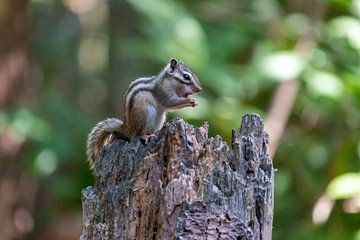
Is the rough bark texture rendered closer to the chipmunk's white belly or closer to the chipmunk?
the chipmunk

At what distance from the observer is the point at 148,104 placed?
4566mm

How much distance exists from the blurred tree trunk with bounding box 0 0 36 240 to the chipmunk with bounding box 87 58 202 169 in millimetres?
4370

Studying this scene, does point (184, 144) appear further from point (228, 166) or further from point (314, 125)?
point (314, 125)

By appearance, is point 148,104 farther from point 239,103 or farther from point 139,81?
point 239,103

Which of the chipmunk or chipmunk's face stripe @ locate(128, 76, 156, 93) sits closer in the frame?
the chipmunk

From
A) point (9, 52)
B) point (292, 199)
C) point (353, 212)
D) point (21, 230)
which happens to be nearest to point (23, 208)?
point (21, 230)

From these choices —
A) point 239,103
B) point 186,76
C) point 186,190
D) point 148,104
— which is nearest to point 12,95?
point 239,103

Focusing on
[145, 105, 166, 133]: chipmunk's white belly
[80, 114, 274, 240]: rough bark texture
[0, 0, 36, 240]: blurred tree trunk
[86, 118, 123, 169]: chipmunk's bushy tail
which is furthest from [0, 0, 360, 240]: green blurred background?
[80, 114, 274, 240]: rough bark texture

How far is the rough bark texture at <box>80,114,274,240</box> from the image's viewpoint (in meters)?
3.16

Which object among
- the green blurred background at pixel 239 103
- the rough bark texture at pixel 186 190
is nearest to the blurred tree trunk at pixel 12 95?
the green blurred background at pixel 239 103

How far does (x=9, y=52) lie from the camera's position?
9234mm

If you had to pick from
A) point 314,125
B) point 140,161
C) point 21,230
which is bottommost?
point 140,161

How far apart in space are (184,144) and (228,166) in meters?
0.18

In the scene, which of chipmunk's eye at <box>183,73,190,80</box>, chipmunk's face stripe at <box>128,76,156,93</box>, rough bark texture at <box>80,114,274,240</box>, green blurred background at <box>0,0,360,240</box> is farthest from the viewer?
green blurred background at <box>0,0,360,240</box>
